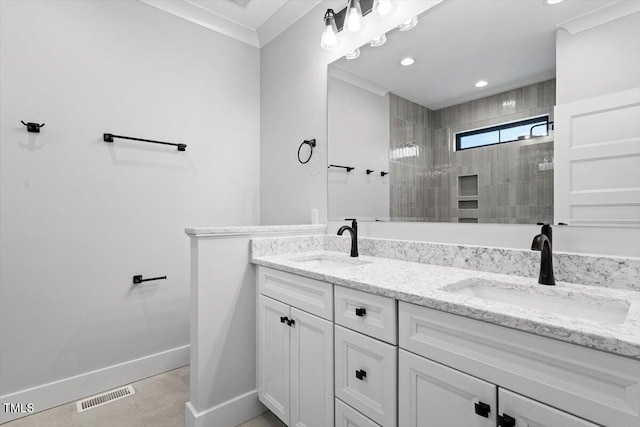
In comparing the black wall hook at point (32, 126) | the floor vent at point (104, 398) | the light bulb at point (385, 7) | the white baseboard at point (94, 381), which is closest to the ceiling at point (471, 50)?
the light bulb at point (385, 7)

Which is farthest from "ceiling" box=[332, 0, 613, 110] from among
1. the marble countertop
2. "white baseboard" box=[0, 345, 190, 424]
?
"white baseboard" box=[0, 345, 190, 424]

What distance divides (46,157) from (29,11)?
816 mm

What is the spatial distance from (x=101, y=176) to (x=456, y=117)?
2.11 meters

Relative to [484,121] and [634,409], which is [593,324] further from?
[484,121]

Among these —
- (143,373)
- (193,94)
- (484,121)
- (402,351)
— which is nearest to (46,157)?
(193,94)

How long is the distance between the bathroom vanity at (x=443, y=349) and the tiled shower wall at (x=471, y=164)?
0.29 m

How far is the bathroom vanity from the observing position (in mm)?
667

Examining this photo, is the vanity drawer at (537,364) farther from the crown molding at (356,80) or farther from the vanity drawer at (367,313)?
the crown molding at (356,80)

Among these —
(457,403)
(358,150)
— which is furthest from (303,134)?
(457,403)

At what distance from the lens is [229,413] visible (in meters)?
1.64

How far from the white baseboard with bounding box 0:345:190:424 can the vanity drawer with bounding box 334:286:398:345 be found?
64.3 inches

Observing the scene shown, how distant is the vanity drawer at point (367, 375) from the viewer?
102 cm

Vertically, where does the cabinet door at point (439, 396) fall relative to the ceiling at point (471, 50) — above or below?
below

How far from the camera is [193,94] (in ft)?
7.70
